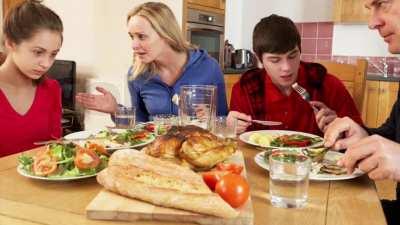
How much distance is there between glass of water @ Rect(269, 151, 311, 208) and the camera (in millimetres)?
795

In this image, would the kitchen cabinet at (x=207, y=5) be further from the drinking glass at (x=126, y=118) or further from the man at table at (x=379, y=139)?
the man at table at (x=379, y=139)

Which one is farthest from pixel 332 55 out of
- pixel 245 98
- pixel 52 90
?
pixel 52 90

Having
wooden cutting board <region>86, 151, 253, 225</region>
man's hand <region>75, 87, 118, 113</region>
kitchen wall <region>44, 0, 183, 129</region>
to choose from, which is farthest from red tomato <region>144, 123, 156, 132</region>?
kitchen wall <region>44, 0, 183, 129</region>

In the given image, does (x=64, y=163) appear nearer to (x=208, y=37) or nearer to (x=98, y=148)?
(x=98, y=148)

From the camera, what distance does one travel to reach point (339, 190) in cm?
90

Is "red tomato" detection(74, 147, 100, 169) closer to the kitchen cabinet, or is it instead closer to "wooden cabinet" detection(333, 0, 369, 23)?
the kitchen cabinet

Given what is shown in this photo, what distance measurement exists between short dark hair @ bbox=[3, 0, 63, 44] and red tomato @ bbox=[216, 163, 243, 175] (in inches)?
36.8

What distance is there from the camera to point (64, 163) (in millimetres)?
929

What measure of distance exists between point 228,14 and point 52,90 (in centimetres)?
276

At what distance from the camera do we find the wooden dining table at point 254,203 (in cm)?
73

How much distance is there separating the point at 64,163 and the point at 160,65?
1.14m

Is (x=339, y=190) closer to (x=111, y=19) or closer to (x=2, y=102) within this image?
(x=2, y=102)

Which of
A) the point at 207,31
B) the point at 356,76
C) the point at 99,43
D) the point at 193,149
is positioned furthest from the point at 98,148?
the point at 207,31

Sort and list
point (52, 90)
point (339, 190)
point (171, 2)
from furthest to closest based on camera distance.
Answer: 1. point (171, 2)
2. point (52, 90)
3. point (339, 190)
